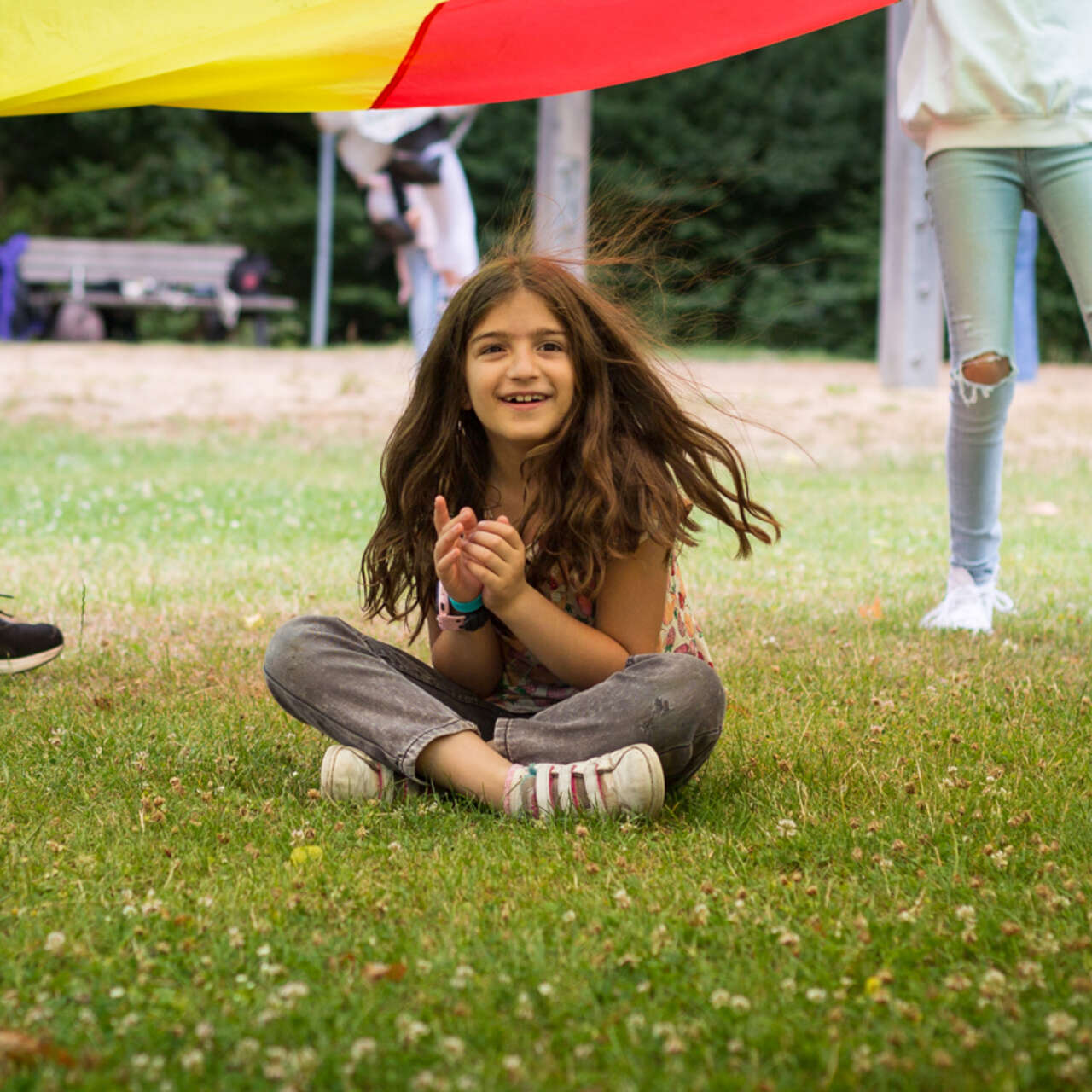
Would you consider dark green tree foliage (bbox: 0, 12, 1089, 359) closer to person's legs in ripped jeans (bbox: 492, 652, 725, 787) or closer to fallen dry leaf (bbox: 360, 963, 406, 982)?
person's legs in ripped jeans (bbox: 492, 652, 725, 787)

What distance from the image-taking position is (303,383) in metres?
12.3

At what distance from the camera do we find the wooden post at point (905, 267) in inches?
444

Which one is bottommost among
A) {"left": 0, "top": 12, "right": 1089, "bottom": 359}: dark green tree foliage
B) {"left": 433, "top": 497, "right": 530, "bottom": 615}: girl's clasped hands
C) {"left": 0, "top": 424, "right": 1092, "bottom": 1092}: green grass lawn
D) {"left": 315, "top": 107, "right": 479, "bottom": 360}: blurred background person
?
{"left": 0, "top": 424, "right": 1092, "bottom": 1092}: green grass lawn

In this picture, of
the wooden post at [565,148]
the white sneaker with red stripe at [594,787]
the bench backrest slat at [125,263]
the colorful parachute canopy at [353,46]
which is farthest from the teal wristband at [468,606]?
the bench backrest slat at [125,263]

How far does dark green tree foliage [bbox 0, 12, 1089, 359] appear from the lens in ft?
77.5

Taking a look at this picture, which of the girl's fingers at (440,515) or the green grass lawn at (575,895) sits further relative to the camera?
the girl's fingers at (440,515)

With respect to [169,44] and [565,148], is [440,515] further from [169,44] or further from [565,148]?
[565,148]

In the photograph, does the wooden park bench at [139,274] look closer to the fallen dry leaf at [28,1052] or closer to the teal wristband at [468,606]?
the teal wristband at [468,606]

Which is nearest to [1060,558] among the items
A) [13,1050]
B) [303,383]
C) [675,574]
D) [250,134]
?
[675,574]

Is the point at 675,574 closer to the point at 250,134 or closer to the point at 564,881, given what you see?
the point at 564,881

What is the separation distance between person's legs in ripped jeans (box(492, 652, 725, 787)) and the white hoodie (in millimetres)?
2107

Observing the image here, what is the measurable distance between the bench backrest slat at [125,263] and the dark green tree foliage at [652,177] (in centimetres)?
445

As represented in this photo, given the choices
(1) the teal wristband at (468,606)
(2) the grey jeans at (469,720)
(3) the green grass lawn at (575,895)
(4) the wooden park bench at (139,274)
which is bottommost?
(3) the green grass lawn at (575,895)

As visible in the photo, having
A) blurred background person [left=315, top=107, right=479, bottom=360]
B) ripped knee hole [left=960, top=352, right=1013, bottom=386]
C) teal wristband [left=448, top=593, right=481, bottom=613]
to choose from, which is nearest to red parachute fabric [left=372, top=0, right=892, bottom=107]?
ripped knee hole [left=960, top=352, right=1013, bottom=386]
